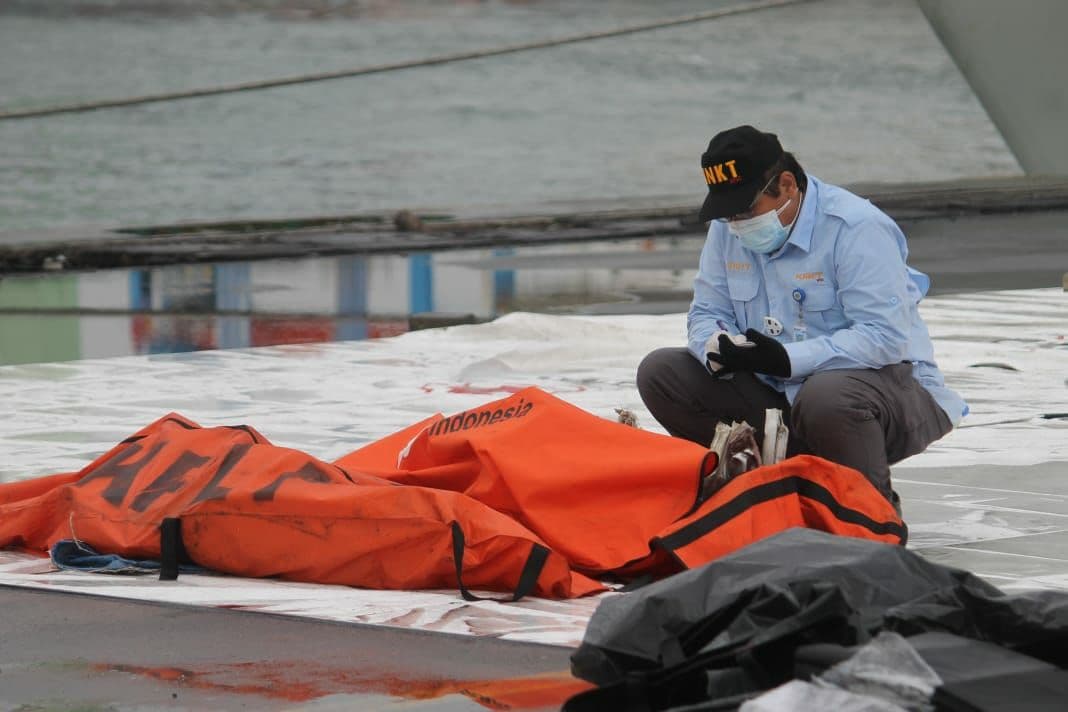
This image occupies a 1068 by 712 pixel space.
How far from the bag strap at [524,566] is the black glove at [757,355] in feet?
2.08

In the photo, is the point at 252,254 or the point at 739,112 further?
the point at 739,112

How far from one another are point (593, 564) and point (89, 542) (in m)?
0.93

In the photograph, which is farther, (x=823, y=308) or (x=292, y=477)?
(x=823, y=308)

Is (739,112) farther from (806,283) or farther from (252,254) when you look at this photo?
(806,283)

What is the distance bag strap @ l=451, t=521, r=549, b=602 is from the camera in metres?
2.95

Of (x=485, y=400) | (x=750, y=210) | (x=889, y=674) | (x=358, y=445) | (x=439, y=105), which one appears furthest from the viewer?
(x=439, y=105)

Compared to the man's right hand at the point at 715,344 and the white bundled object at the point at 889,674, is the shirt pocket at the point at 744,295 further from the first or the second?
the white bundled object at the point at 889,674

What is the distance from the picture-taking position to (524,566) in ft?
9.75

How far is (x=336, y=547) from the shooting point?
3090 millimetres

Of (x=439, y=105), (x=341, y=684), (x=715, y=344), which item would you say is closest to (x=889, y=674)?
(x=341, y=684)

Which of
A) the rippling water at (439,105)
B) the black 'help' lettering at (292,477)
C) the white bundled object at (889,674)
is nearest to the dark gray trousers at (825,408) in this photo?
the black 'help' lettering at (292,477)

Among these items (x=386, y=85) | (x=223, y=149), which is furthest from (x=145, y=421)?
(x=386, y=85)

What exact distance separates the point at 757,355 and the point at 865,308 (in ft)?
0.72

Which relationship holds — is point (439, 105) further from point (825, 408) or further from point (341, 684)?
point (341, 684)
